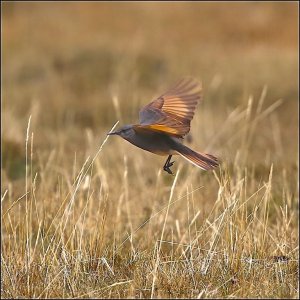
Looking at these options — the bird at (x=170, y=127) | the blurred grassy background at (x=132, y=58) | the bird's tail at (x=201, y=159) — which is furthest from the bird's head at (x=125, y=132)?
the blurred grassy background at (x=132, y=58)

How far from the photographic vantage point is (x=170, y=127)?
3604 millimetres

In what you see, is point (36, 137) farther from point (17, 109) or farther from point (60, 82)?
point (60, 82)

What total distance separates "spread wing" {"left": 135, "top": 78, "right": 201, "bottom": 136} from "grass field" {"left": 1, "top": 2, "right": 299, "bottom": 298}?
329 mm

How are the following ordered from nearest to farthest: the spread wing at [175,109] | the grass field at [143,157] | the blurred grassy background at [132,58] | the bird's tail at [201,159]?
the bird's tail at [201,159] → the spread wing at [175,109] → the grass field at [143,157] → the blurred grassy background at [132,58]

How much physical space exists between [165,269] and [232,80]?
843cm

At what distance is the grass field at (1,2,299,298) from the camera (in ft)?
13.0

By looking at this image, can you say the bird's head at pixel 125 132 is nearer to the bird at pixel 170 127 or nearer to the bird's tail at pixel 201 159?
the bird at pixel 170 127

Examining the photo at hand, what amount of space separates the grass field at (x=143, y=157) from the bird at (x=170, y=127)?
32cm

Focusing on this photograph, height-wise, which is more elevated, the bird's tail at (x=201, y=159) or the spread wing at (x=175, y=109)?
the spread wing at (x=175, y=109)

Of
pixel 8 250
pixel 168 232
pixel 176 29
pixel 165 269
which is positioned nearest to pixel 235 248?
pixel 165 269

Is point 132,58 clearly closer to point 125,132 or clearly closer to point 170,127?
point 125,132

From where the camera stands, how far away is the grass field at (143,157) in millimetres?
3959

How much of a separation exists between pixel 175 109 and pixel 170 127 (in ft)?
2.04

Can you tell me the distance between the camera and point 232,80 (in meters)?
12.1
